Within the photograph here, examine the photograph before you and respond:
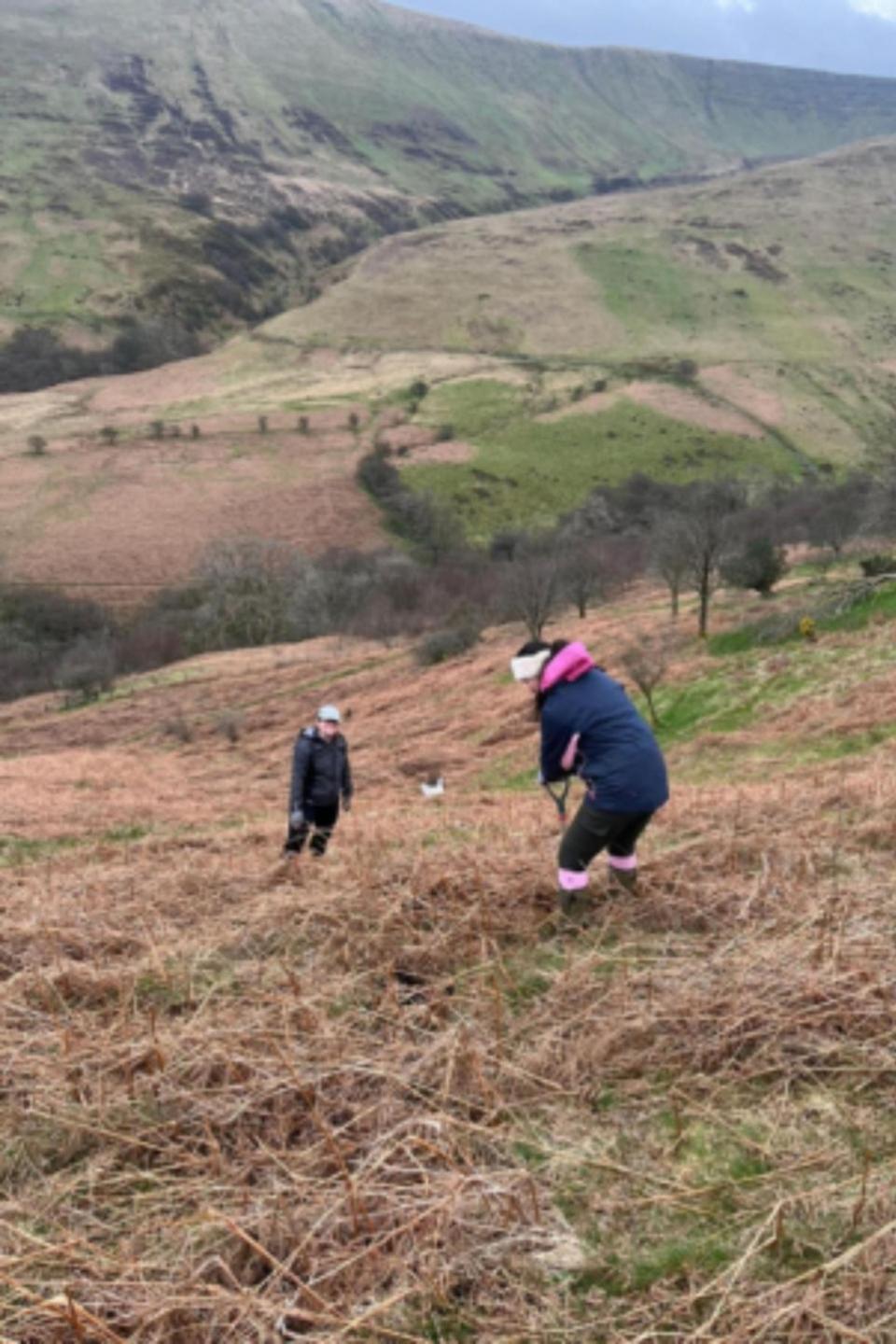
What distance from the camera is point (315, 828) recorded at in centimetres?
882

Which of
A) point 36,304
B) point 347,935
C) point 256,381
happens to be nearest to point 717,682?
point 347,935

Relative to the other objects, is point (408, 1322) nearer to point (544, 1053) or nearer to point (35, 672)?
point (544, 1053)

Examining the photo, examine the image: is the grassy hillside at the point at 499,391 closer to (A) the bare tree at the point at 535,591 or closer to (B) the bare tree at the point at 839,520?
(B) the bare tree at the point at 839,520

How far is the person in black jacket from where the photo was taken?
29.4 feet

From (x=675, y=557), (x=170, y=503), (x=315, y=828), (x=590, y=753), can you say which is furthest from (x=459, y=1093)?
(x=170, y=503)

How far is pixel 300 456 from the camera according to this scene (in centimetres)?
9269

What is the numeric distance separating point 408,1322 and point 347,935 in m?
2.75

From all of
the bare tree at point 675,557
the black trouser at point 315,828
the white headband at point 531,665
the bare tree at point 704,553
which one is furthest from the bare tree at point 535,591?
the white headband at point 531,665

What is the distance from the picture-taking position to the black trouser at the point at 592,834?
5.48 m

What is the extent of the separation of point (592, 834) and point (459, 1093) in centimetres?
208

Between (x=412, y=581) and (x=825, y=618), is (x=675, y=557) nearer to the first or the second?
(x=825, y=618)

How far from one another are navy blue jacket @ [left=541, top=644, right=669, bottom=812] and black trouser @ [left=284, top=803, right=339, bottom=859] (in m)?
3.90

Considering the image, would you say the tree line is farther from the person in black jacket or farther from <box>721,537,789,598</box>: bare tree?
the person in black jacket

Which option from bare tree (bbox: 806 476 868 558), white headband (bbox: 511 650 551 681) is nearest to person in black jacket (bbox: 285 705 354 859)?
white headband (bbox: 511 650 551 681)
